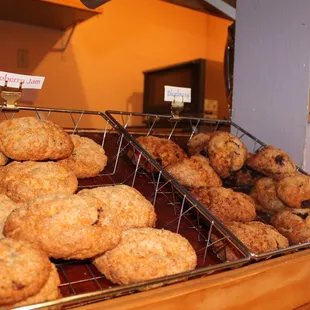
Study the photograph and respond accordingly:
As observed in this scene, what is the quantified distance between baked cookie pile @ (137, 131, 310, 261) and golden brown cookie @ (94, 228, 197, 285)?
0.22m

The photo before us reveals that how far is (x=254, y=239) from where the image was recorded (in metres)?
0.97

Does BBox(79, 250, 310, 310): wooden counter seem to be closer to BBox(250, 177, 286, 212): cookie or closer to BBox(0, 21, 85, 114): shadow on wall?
BBox(250, 177, 286, 212): cookie

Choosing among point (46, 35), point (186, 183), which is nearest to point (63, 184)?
point (186, 183)

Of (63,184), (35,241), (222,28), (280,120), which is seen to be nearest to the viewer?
(35,241)

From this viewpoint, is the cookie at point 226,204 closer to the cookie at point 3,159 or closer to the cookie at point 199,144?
the cookie at point 199,144

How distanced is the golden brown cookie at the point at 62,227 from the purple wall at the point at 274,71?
3.59ft

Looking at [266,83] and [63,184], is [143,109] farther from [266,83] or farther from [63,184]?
[63,184]

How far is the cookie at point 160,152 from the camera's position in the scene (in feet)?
4.34

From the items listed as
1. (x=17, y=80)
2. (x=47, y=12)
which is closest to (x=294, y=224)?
(x=17, y=80)

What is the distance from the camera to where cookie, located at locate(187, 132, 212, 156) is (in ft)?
4.76

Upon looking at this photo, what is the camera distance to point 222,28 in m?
4.46

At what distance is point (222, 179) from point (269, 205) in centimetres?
19

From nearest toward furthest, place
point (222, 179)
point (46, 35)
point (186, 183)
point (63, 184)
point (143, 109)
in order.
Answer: point (63, 184), point (186, 183), point (222, 179), point (46, 35), point (143, 109)

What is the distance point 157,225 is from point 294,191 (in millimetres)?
472
